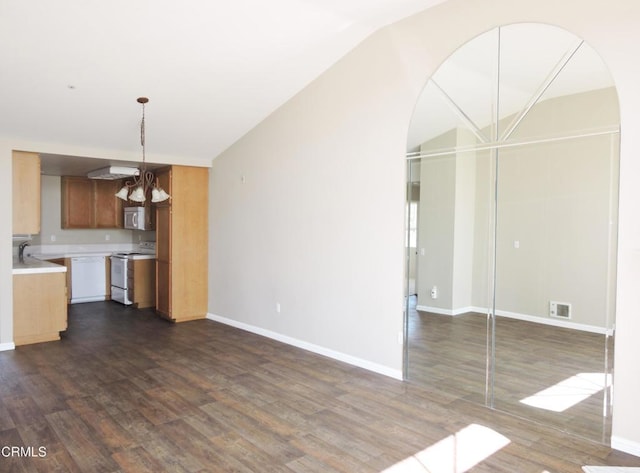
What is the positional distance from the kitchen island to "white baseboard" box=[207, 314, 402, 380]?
6.77 feet

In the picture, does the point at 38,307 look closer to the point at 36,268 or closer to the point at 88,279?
the point at 36,268

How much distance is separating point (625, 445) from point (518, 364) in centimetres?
88

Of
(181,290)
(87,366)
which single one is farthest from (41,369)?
(181,290)

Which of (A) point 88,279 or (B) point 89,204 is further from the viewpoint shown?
(B) point 89,204

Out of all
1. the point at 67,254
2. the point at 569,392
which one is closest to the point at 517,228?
the point at 569,392

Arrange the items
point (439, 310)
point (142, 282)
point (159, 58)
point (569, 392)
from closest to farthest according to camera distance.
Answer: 1. point (569, 392)
2. point (159, 58)
3. point (439, 310)
4. point (142, 282)

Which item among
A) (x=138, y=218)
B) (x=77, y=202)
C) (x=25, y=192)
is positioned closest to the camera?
(x=25, y=192)

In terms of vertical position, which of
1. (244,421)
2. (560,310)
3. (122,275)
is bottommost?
(244,421)

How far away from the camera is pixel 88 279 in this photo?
313 inches

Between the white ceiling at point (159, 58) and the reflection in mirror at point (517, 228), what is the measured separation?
3.25ft

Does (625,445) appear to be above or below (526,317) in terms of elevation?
below

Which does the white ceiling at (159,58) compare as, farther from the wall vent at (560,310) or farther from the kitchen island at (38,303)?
the wall vent at (560,310)

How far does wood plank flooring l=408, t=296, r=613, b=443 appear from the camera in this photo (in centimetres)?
316

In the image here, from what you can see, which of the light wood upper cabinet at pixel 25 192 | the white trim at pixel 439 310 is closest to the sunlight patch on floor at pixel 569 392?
the white trim at pixel 439 310
